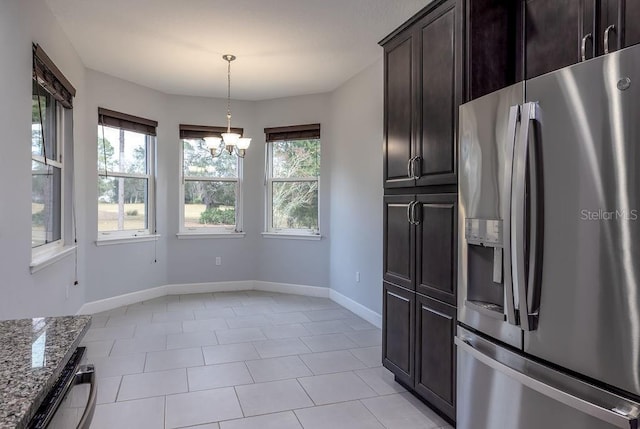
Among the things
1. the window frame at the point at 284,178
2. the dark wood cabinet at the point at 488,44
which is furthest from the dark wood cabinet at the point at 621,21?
the window frame at the point at 284,178

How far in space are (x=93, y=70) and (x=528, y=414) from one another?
5.00 m

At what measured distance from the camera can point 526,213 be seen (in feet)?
4.99

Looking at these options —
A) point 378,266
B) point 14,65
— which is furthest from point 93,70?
point 378,266

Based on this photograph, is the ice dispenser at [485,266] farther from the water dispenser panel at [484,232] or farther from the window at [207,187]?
the window at [207,187]

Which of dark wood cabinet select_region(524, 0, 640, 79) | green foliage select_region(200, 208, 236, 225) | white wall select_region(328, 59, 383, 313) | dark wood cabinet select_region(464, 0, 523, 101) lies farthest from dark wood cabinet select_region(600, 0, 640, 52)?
green foliage select_region(200, 208, 236, 225)

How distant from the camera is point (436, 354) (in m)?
2.37

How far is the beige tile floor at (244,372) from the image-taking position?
7.90 ft

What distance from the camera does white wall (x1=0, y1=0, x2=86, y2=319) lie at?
2.38 metres

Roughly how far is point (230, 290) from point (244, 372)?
2819 mm

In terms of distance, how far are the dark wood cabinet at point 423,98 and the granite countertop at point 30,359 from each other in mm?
1874

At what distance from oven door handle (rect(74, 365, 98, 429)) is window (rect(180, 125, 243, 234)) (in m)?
4.75

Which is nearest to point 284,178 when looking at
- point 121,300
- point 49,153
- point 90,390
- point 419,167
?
point 121,300

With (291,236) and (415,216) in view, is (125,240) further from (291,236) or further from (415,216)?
(415,216)

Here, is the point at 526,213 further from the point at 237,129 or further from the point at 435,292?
the point at 237,129
